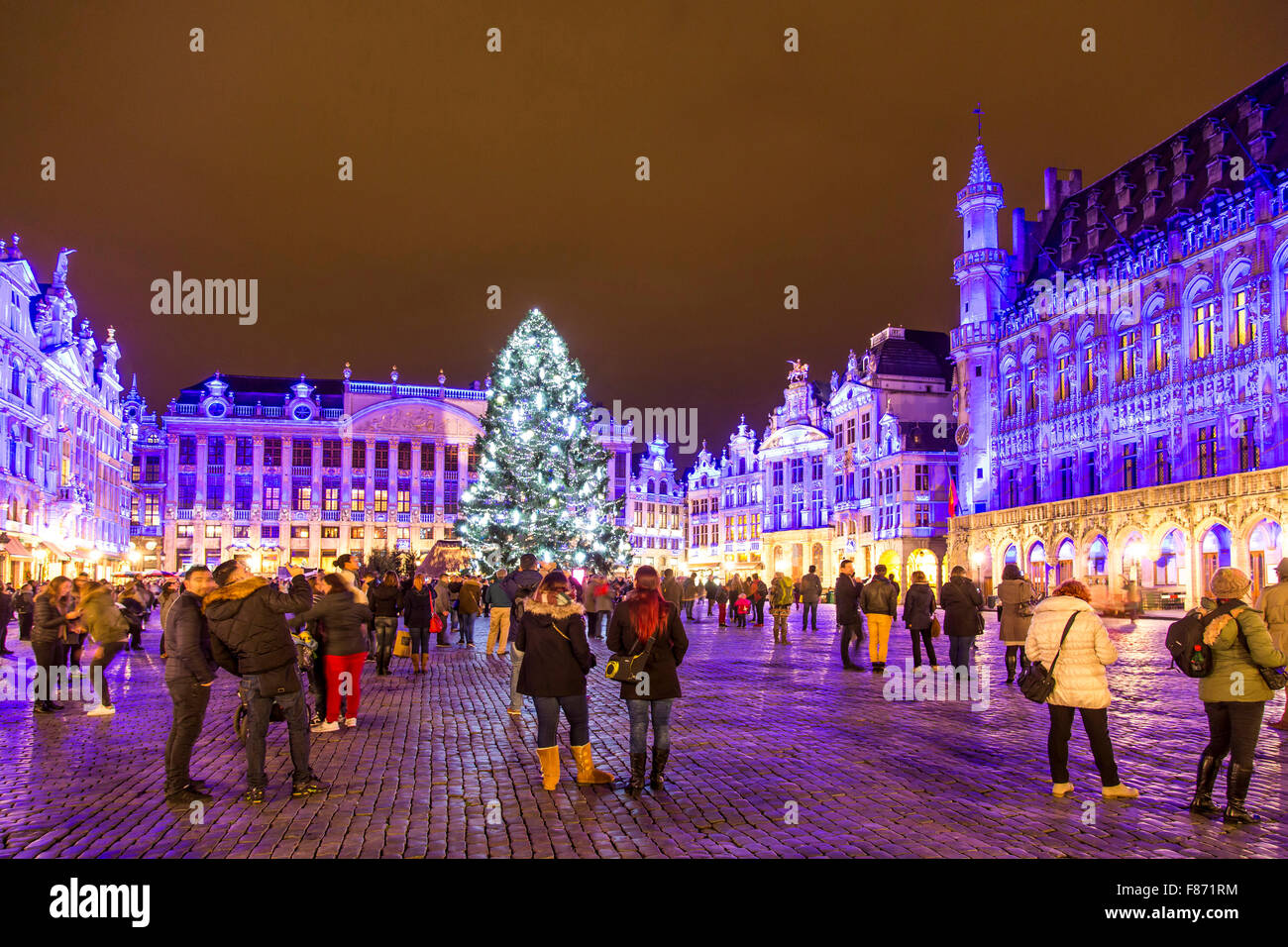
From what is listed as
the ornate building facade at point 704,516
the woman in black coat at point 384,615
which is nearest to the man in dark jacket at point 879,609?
the woman in black coat at point 384,615

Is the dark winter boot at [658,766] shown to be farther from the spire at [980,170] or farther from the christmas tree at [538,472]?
the spire at [980,170]

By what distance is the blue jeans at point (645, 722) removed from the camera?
28.9ft

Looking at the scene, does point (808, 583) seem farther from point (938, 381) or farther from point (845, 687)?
point (938, 381)

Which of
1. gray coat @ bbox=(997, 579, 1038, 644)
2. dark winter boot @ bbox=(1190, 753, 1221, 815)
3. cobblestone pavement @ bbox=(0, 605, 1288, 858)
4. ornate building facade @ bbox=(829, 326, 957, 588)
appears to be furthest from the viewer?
ornate building facade @ bbox=(829, 326, 957, 588)

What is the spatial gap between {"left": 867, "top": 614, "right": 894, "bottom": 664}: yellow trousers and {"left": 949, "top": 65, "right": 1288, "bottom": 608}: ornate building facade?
2233cm

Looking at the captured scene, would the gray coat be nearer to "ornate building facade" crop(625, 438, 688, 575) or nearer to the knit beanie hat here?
the knit beanie hat

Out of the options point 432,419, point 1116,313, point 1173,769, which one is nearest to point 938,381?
point 1116,313

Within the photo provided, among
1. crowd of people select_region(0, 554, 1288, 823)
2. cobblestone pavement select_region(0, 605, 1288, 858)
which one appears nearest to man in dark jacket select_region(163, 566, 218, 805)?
crowd of people select_region(0, 554, 1288, 823)

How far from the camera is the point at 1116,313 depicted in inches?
1758

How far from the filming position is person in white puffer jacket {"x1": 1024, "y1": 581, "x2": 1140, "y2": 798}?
327 inches

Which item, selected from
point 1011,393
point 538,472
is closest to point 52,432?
point 538,472
